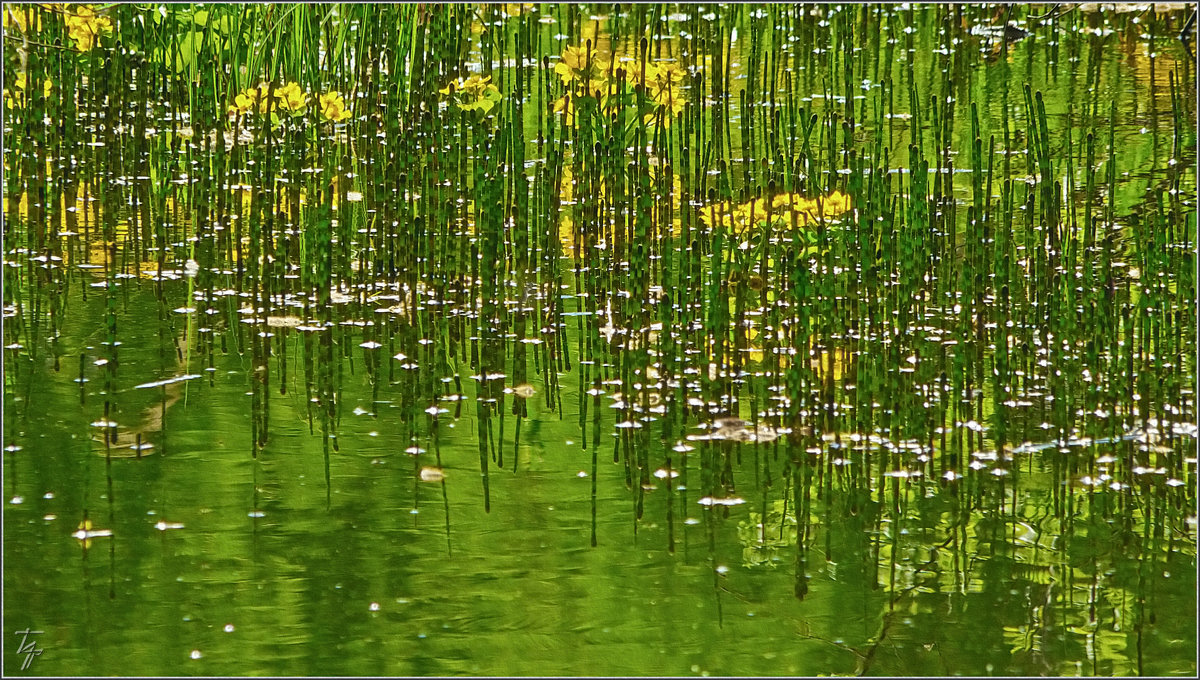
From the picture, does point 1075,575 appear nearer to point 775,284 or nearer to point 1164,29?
point 775,284

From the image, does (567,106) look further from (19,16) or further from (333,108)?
(19,16)

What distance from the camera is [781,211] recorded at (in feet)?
9.08

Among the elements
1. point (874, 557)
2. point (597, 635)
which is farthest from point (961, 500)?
point (597, 635)

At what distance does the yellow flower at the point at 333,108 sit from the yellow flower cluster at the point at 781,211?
1079 millimetres

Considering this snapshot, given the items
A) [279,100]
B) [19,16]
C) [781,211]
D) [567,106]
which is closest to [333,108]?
[279,100]

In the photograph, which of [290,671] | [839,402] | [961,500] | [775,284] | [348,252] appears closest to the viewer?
[290,671]

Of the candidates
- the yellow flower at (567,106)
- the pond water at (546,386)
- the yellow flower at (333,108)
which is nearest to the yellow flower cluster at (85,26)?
the pond water at (546,386)

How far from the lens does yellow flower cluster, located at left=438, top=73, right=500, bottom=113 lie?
130 inches

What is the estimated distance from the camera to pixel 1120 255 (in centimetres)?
291

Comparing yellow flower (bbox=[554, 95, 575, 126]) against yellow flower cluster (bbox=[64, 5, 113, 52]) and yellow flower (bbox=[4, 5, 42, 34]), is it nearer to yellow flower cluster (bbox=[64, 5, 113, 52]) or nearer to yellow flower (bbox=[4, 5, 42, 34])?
yellow flower cluster (bbox=[64, 5, 113, 52])

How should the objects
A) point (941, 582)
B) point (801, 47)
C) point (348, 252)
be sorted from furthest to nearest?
point (801, 47) < point (348, 252) < point (941, 582)

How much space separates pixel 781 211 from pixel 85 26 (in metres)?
1.97

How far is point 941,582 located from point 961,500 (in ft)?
0.78

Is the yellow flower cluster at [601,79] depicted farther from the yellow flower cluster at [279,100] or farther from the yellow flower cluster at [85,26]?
the yellow flower cluster at [85,26]
